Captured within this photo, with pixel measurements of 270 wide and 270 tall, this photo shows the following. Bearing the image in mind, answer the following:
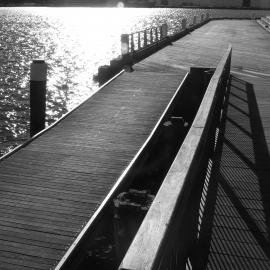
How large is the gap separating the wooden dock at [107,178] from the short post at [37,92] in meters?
0.71

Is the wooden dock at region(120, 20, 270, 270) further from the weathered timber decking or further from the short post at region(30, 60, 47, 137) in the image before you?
the short post at region(30, 60, 47, 137)

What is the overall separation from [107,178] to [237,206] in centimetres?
225

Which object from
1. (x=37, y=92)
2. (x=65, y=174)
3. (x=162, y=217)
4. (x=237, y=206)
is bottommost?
(x=65, y=174)

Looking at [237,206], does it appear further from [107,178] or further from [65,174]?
[65,174]

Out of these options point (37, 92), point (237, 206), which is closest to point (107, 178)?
point (237, 206)

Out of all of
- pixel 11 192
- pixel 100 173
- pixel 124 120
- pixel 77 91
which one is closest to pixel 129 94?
pixel 124 120

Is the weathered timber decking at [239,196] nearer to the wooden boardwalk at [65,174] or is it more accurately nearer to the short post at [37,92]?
the wooden boardwalk at [65,174]

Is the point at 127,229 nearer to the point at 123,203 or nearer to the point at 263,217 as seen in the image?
the point at 123,203

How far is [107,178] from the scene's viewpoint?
274 inches

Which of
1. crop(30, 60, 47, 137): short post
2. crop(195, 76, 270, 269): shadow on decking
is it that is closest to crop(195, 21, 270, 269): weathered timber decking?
crop(195, 76, 270, 269): shadow on decking

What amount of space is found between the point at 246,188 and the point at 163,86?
8.07m

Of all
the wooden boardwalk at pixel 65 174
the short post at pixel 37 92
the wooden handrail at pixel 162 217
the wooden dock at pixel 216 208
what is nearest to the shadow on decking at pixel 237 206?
the wooden dock at pixel 216 208

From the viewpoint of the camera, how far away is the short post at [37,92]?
10.0 metres

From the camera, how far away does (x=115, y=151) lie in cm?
824
